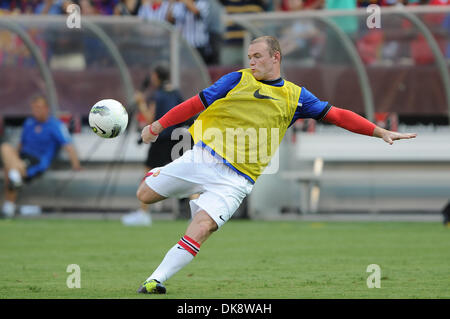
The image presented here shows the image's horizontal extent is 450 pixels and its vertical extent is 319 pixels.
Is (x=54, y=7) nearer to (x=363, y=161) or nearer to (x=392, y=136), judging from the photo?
(x=363, y=161)

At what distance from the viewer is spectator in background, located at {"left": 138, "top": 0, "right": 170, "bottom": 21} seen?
1859cm

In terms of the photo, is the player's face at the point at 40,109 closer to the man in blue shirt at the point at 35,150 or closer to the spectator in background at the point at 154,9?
the man in blue shirt at the point at 35,150

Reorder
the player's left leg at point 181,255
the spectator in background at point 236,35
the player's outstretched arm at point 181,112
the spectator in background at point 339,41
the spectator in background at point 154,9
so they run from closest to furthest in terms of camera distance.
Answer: the player's left leg at point 181,255, the player's outstretched arm at point 181,112, the spectator in background at point 339,41, the spectator in background at point 236,35, the spectator in background at point 154,9

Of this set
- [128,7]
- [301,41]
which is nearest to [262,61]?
[301,41]

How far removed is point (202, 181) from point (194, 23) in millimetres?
10835

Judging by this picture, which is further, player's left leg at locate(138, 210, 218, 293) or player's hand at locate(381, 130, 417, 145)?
player's hand at locate(381, 130, 417, 145)

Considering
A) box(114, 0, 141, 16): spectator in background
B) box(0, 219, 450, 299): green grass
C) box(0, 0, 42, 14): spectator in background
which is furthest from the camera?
box(0, 0, 42, 14): spectator in background

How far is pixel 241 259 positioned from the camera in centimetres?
1033

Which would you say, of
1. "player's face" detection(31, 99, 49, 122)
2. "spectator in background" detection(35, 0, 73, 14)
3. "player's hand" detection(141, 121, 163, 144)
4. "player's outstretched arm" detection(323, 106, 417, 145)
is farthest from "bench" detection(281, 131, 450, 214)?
"player's hand" detection(141, 121, 163, 144)

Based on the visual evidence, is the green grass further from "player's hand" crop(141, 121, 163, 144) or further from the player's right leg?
"player's hand" crop(141, 121, 163, 144)

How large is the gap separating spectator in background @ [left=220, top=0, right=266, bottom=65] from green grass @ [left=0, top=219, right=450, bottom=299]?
3.66 meters

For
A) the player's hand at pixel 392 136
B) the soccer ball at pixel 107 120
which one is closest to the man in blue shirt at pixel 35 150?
the soccer ball at pixel 107 120

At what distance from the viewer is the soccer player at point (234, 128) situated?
762cm

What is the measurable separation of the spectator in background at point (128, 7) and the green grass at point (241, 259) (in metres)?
5.23
